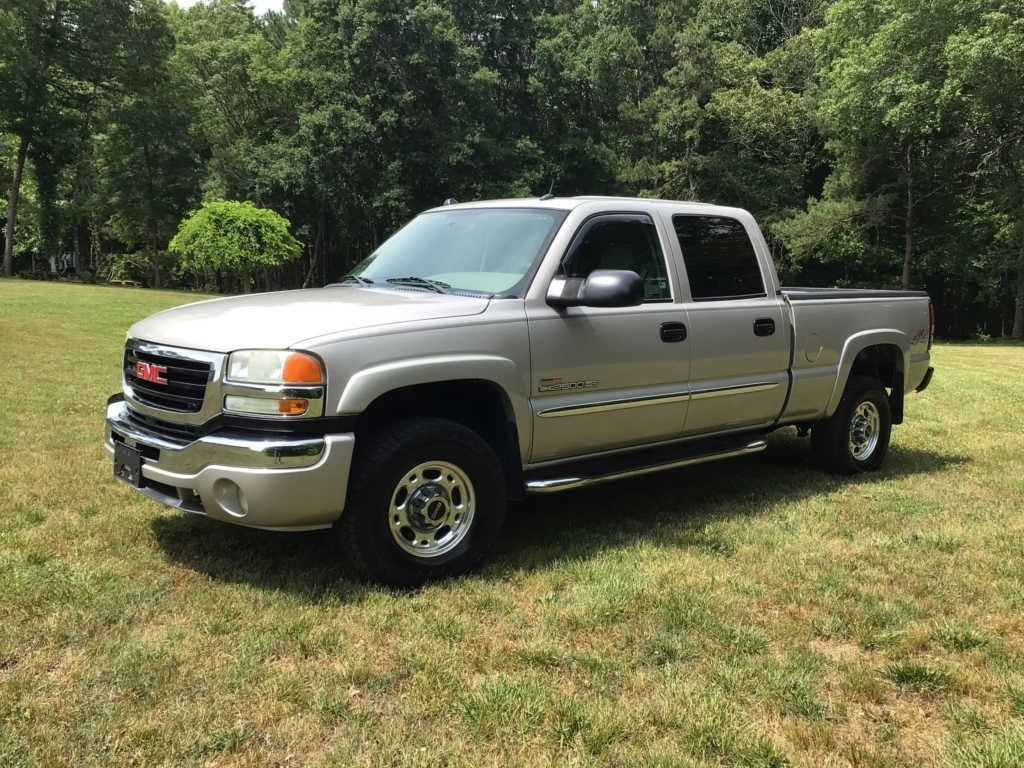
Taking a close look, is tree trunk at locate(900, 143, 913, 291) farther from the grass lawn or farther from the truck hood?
the truck hood

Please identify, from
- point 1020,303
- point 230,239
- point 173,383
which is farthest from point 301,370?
point 1020,303

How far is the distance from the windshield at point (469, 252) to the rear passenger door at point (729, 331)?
3.60ft

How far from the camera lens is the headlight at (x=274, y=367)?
11.7 feet

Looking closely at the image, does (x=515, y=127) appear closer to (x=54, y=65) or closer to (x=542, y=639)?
(x=54, y=65)

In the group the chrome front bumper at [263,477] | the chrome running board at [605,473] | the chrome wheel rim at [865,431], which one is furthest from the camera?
the chrome wheel rim at [865,431]

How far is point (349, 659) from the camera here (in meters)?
3.23

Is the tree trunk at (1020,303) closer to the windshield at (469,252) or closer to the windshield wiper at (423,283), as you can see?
the windshield at (469,252)

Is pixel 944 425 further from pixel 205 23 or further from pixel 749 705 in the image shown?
pixel 205 23

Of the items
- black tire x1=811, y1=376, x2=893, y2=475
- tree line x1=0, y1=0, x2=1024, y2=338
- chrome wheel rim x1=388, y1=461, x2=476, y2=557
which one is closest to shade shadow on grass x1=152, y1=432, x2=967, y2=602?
black tire x1=811, y1=376, x2=893, y2=475

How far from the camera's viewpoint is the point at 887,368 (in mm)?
Answer: 6875

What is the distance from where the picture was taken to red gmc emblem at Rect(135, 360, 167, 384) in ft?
13.0

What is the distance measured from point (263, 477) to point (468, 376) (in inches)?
42.6

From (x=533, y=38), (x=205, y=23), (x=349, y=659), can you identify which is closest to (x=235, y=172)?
(x=205, y=23)

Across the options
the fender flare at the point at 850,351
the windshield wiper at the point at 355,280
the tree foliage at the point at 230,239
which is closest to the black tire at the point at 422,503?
the windshield wiper at the point at 355,280
